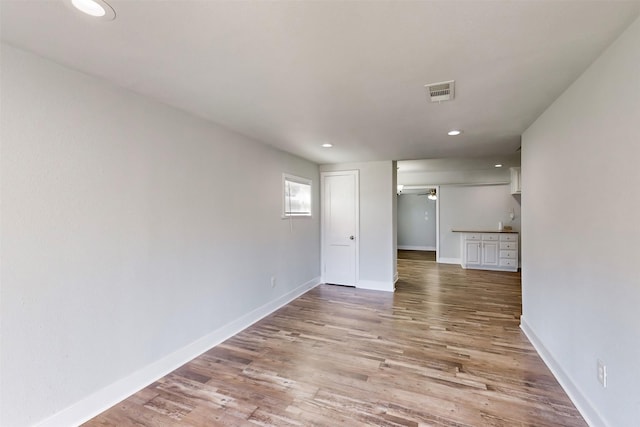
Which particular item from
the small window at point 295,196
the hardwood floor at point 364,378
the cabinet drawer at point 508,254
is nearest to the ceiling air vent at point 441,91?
the hardwood floor at point 364,378

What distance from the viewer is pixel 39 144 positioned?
1712mm

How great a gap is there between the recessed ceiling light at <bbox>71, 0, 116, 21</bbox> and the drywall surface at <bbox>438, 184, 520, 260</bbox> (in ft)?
26.2

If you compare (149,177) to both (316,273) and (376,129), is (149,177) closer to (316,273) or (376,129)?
(376,129)

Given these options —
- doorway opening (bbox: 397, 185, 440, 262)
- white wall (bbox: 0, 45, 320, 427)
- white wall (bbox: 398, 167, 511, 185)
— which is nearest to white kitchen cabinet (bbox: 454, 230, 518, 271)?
white wall (bbox: 398, 167, 511, 185)

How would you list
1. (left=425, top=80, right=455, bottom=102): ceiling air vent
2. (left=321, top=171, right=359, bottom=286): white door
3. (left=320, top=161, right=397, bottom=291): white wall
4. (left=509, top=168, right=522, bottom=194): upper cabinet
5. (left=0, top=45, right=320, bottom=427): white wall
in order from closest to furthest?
(left=0, top=45, right=320, bottom=427): white wall, (left=425, top=80, right=455, bottom=102): ceiling air vent, (left=320, top=161, right=397, bottom=291): white wall, (left=321, top=171, right=359, bottom=286): white door, (left=509, top=168, right=522, bottom=194): upper cabinet

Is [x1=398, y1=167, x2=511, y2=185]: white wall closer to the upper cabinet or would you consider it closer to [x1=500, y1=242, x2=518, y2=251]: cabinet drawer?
the upper cabinet

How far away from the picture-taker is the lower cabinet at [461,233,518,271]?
676 cm

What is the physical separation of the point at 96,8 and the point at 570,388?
3704 millimetres

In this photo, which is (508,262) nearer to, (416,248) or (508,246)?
(508,246)

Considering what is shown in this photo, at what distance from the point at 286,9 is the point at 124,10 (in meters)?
0.75

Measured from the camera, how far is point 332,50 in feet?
5.38

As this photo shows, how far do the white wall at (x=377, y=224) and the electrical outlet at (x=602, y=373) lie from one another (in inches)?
129

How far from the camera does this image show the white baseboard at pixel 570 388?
180 centimetres

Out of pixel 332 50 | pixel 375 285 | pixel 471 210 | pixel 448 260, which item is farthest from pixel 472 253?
pixel 332 50
